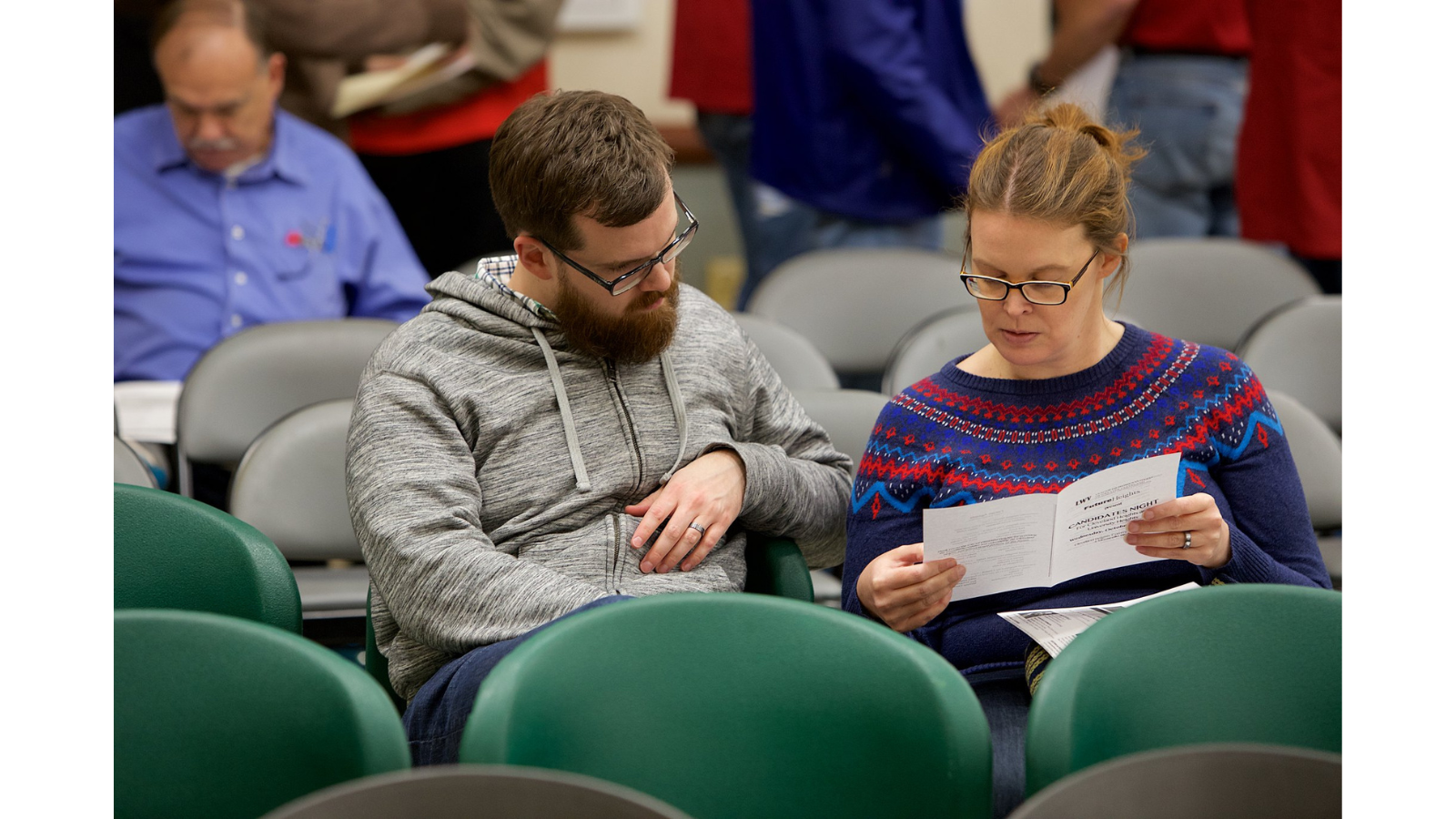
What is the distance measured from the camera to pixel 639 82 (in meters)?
5.43

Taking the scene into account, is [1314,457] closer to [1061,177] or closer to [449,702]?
[1061,177]

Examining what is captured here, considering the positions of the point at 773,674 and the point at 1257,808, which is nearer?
the point at 1257,808

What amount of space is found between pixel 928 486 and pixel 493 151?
0.72 m

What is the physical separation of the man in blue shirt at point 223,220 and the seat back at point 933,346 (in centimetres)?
132

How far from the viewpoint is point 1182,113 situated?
3.73 metres

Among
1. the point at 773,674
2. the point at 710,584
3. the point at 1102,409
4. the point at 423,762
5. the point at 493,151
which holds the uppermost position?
the point at 493,151

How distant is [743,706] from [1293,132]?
295 cm

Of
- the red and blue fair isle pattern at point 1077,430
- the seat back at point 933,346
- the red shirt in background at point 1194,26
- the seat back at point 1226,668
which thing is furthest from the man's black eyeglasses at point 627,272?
the red shirt in background at point 1194,26

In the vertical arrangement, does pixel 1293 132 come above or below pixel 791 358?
above

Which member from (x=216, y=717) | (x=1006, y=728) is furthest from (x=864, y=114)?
(x=216, y=717)

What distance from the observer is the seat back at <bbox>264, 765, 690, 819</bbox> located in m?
0.92

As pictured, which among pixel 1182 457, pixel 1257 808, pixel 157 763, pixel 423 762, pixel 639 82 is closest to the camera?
pixel 1257 808

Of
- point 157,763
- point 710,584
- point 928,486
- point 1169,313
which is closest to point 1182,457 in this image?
point 928,486
